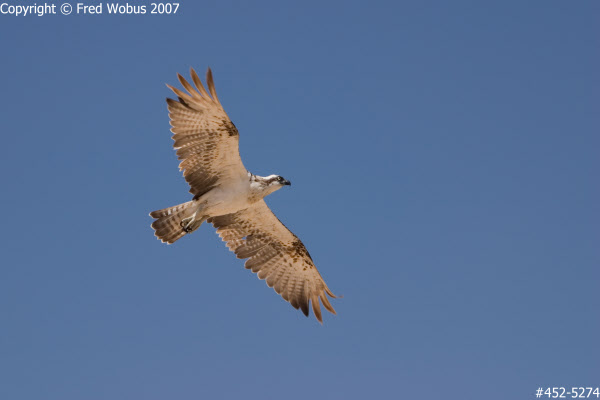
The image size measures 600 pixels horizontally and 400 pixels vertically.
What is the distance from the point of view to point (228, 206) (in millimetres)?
15898

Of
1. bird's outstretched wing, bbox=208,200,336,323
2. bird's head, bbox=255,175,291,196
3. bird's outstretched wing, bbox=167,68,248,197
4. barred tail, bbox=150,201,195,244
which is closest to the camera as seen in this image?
bird's outstretched wing, bbox=167,68,248,197

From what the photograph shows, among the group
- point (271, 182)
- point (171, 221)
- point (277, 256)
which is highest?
point (271, 182)

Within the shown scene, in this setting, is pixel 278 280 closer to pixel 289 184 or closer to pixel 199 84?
pixel 289 184

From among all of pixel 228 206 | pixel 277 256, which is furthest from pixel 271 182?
pixel 277 256

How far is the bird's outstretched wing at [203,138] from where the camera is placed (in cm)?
1477

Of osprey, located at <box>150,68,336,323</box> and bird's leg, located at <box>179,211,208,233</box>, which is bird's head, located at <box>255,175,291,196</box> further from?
bird's leg, located at <box>179,211,208,233</box>

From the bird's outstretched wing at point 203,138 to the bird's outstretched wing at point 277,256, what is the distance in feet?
5.62

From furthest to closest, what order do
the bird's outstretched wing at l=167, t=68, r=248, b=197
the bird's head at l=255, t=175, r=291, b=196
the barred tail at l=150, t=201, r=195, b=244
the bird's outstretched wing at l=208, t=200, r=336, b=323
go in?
the bird's outstretched wing at l=208, t=200, r=336, b=323, the bird's head at l=255, t=175, r=291, b=196, the barred tail at l=150, t=201, r=195, b=244, the bird's outstretched wing at l=167, t=68, r=248, b=197

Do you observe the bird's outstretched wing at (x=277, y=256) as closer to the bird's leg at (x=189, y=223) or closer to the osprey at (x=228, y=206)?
the osprey at (x=228, y=206)

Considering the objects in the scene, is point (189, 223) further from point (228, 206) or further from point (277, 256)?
point (277, 256)

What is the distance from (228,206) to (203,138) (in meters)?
1.48

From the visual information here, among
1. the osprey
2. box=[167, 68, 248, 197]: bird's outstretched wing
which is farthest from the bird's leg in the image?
box=[167, 68, 248, 197]: bird's outstretched wing

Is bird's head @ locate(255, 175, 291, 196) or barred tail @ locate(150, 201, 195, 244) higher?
bird's head @ locate(255, 175, 291, 196)

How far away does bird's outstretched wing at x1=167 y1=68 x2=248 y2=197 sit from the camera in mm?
14773
